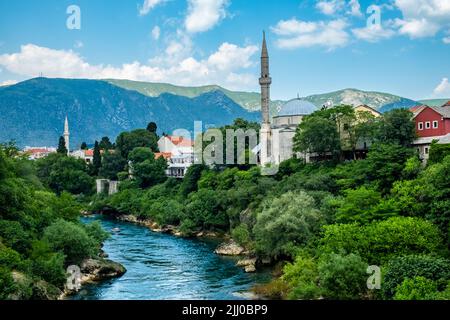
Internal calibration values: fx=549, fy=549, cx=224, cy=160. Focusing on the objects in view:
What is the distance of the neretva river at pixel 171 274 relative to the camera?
58.1ft

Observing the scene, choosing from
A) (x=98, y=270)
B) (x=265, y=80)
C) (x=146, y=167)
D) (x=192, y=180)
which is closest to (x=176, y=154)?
(x=146, y=167)

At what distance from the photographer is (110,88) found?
71312mm

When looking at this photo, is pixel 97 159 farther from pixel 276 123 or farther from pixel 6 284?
pixel 6 284

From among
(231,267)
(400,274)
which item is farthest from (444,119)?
(400,274)

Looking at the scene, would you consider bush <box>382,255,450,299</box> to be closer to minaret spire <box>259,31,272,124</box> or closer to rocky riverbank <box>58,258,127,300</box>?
rocky riverbank <box>58,258,127,300</box>

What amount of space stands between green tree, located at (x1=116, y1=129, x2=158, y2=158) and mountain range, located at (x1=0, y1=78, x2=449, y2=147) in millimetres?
6599

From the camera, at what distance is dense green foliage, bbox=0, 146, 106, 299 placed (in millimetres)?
15820

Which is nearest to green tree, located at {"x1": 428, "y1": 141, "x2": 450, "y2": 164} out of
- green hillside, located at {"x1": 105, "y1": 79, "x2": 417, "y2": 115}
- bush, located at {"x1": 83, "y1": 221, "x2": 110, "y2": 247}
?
bush, located at {"x1": 83, "y1": 221, "x2": 110, "y2": 247}

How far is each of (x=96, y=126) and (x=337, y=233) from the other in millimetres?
49248

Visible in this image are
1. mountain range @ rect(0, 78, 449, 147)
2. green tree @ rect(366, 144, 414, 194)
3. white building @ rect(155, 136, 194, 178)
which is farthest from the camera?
white building @ rect(155, 136, 194, 178)

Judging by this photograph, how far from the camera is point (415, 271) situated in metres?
13.5

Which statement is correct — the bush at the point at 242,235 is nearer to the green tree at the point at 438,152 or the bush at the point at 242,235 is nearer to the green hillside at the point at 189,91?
the green tree at the point at 438,152

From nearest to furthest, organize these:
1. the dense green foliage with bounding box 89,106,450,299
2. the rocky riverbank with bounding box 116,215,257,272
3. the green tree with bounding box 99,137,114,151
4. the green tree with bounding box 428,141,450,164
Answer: the dense green foliage with bounding box 89,106,450,299 < the green tree with bounding box 428,141,450,164 < the rocky riverbank with bounding box 116,215,257,272 < the green tree with bounding box 99,137,114,151

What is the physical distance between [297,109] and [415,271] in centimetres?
2714
